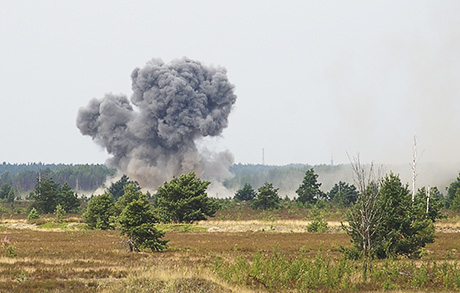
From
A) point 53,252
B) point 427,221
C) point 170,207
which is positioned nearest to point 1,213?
point 170,207

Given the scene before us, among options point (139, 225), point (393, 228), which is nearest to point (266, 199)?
point (139, 225)

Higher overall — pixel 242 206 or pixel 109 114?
pixel 109 114

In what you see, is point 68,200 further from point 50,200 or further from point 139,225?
point 139,225

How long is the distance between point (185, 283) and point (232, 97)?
106231mm

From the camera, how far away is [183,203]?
5906 cm

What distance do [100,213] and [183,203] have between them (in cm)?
1005

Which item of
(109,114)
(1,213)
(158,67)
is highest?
(158,67)

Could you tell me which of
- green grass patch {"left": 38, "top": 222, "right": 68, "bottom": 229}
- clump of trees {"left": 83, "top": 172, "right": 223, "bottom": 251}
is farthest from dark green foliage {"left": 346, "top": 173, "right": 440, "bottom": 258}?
green grass patch {"left": 38, "top": 222, "right": 68, "bottom": 229}

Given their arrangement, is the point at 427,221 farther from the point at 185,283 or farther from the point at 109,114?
the point at 109,114

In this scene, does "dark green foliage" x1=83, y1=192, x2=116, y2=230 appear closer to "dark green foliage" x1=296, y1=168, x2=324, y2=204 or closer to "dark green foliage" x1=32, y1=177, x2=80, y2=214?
"dark green foliage" x1=32, y1=177, x2=80, y2=214

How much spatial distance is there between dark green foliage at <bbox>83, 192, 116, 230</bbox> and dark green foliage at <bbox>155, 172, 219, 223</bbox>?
8.25 meters

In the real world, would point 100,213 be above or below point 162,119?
below

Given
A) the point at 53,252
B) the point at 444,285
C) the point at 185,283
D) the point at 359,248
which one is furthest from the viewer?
the point at 53,252

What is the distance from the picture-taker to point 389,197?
23906mm
